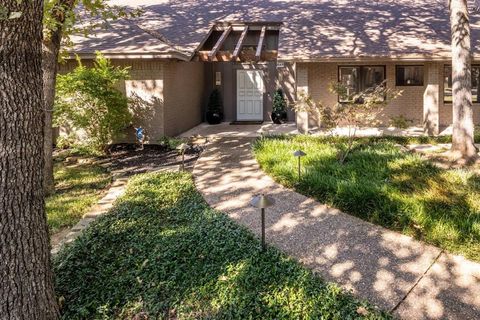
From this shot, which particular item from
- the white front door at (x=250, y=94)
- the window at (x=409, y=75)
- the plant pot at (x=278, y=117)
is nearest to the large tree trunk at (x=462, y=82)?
the window at (x=409, y=75)

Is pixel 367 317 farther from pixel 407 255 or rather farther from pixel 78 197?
pixel 78 197

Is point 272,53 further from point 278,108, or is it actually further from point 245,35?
point 278,108

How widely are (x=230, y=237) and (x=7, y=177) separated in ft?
9.55

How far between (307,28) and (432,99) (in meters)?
5.12

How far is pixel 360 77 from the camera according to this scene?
15.1 meters

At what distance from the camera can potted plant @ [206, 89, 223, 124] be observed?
1714cm

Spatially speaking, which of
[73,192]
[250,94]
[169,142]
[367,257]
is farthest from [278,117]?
[367,257]

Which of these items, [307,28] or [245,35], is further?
[307,28]

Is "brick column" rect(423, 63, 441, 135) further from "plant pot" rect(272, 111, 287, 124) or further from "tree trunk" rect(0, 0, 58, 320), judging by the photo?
"tree trunk" rect(0, 0, 58, 320)

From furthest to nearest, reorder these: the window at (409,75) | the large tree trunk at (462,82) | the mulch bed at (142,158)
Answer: the window at (409,75) → the mulch bed at (142,158) → the large tree trunk at (462,82)

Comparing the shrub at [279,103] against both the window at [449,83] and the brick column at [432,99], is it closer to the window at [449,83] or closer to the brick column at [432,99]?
the brick column at [432,99]

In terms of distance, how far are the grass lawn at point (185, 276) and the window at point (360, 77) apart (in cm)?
1020

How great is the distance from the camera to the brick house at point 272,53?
41.2 feet

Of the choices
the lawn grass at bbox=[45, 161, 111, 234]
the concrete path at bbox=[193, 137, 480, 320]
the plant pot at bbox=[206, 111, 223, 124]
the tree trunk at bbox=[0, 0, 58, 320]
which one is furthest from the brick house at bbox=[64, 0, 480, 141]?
the tree trunk at bbox=[0, 0, 58, 320]
